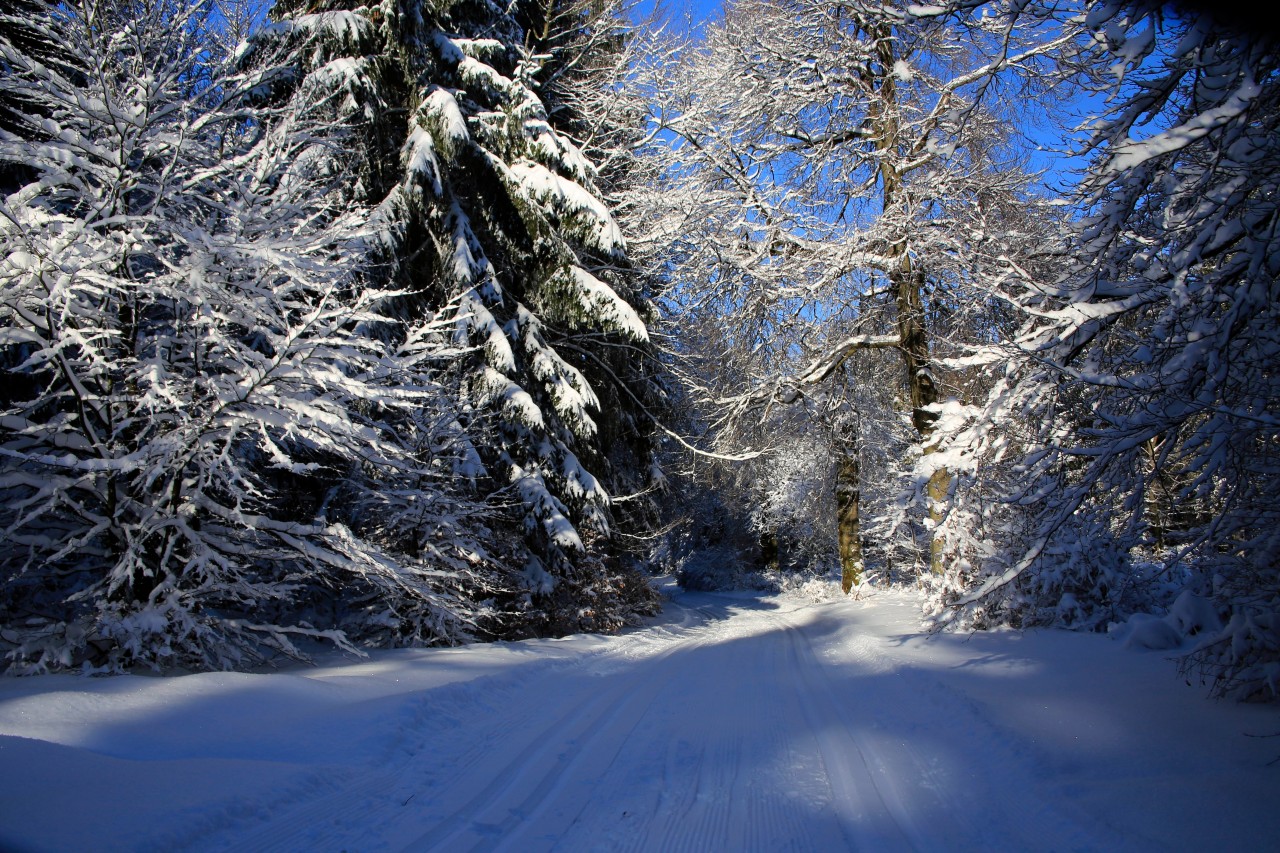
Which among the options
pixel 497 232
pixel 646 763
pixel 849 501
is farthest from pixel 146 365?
pixel 849 501

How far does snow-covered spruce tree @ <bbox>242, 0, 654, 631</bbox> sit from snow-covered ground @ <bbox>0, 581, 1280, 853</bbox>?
5.27m

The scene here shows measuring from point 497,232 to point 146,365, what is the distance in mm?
7299

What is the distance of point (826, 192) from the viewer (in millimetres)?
10977

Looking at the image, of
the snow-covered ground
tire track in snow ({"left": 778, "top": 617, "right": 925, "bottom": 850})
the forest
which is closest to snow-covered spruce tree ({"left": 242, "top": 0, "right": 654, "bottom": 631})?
the forest

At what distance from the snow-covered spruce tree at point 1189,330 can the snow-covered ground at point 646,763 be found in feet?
3.09

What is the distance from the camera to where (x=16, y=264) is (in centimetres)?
474

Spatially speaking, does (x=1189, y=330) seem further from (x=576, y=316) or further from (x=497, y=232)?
(x=497, y=232)

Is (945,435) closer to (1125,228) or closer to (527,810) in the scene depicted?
(1125,228)

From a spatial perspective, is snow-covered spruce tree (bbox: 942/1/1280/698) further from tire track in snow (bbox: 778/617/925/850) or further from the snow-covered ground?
tire track in snow (bbox: 778/617/925/850)

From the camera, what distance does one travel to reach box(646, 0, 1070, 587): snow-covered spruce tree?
9.42 metres

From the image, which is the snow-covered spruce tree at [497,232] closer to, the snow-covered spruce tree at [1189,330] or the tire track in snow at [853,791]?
the tire track in snow at [853,791]

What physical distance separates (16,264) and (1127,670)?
8.80 meters

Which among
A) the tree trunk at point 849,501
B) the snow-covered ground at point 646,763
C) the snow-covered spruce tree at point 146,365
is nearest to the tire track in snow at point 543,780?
the snow-covered ground at point 646,763

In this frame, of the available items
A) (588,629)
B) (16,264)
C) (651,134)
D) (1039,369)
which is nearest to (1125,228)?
(1039,369)
